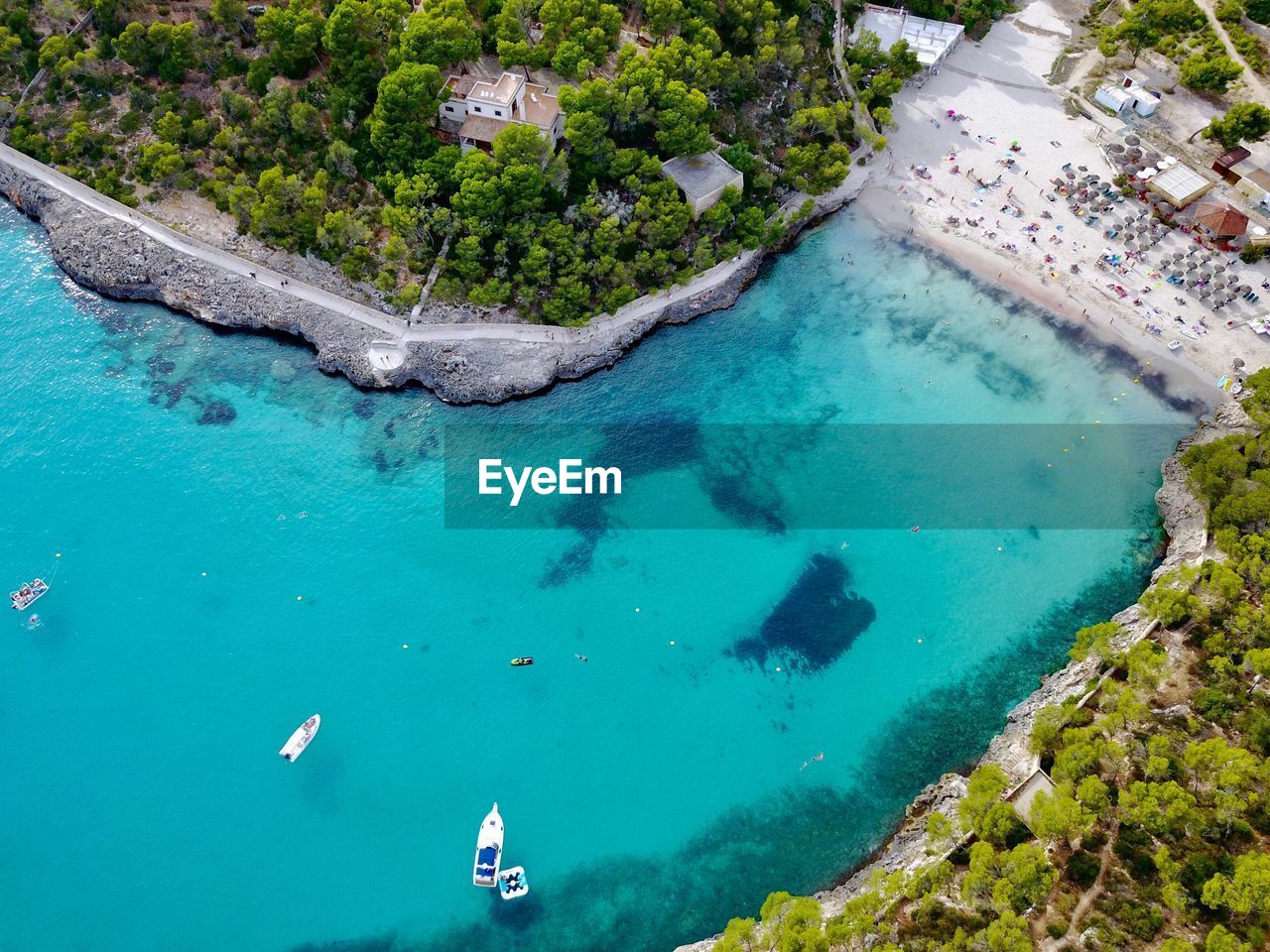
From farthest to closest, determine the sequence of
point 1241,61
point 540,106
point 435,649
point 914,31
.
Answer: point 914,31 < point 1241,61 < point 540,106 < point 435,649

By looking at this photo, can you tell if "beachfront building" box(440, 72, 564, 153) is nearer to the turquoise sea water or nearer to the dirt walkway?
the turquoise sea water

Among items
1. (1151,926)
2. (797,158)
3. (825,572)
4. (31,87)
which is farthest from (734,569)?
(31,87)

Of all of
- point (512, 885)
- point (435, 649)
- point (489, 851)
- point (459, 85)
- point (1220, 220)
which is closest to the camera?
point (512, 885)

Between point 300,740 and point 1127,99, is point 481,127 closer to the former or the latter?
point 300,740

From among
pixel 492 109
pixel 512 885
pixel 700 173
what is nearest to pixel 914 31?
pixel 700 173

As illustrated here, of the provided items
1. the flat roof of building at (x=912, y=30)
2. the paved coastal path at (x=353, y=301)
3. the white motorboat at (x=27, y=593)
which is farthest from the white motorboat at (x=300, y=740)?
the flat roof of building at (x=912, y=30)
